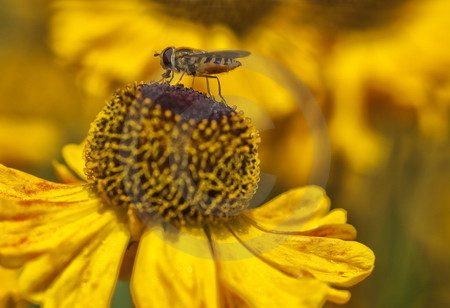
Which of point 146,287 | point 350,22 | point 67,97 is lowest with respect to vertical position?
point 146,287

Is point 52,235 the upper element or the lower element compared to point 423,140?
lower

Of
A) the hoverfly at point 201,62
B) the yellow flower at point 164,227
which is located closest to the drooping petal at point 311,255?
the yellow flower at point 164,227

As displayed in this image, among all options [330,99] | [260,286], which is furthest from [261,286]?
[330,99]

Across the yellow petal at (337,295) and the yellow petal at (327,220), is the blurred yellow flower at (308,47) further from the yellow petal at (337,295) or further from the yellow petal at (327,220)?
the yellow petal at (337,295)

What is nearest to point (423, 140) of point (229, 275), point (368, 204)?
point (368, 204)

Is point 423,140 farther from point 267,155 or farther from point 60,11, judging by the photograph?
point 60,11

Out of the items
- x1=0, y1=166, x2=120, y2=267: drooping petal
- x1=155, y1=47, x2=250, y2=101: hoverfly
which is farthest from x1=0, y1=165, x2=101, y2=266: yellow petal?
x1=155, y1=47, x2=250, y2=101: hoverfly

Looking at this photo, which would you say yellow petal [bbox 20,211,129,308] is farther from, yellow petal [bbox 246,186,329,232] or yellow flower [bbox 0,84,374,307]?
yellow petal [bbox 246,186,329,232]
